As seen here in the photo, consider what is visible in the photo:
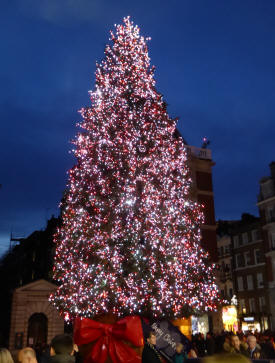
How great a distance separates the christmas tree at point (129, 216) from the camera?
16.3m

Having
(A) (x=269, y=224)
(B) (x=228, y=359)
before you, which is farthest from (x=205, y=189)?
(B) (x=228, y=359)

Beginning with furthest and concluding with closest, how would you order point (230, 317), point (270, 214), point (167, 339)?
point (270, 214)
point (230, 317)
point (167, 339)

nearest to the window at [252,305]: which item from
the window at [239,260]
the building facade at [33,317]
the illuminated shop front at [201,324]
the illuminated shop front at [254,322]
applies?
the illuminated shop front at [254,322]

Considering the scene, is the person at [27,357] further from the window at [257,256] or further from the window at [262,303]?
the window at [257,256]

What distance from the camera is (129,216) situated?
17.2 metres

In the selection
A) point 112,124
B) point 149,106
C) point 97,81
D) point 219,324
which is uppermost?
point 97,81

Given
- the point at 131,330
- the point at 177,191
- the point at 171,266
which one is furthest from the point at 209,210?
the point at 131,330

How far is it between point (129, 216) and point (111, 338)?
10.9 meters

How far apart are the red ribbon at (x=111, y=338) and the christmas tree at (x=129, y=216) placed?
30.9ft

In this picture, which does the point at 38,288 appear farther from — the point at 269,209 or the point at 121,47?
the point at 269,209

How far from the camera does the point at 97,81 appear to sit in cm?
2042

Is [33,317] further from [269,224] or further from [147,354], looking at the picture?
[269,224]

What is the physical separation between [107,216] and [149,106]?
21.4ft

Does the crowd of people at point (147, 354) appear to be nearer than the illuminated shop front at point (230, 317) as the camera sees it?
Yes
